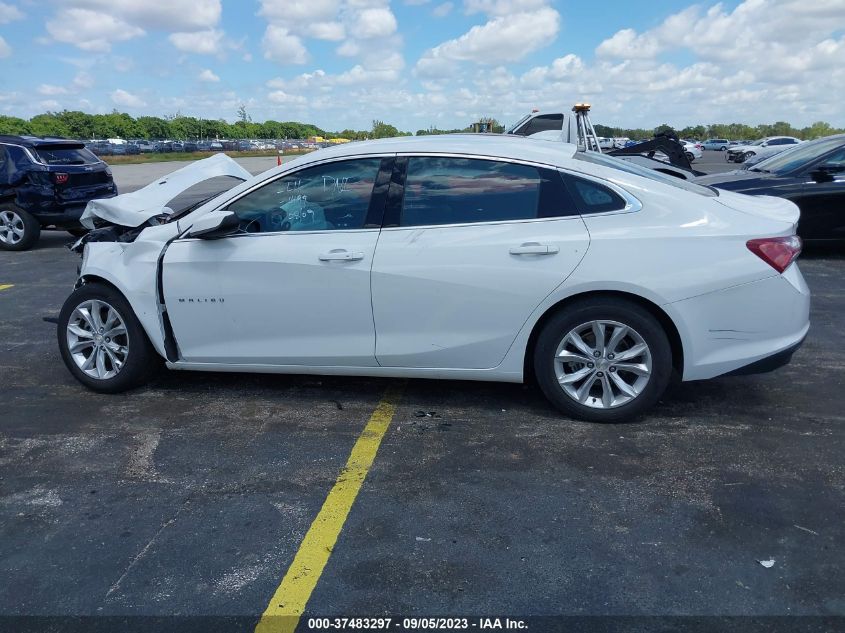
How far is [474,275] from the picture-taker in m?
3.97

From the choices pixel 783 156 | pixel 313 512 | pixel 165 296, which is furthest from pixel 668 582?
pixel 783 156

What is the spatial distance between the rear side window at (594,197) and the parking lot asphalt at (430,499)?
4.05ft

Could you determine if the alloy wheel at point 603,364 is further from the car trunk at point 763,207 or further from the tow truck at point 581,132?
the tow truck at point 581,132

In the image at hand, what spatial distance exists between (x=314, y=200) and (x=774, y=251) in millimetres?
2616

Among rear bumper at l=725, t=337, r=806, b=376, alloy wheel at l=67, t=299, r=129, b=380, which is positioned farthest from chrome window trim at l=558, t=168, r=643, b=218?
alloy wheel at l=67, t=299, r=129, b=380

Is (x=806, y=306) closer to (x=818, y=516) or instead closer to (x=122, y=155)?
(x=818, y=516)

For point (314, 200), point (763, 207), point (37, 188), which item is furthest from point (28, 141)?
point (763, 207)

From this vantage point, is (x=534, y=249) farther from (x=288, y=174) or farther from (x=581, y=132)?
(x=581, y=132)

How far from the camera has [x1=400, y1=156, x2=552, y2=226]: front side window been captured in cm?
407

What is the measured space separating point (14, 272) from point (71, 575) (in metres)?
7.72

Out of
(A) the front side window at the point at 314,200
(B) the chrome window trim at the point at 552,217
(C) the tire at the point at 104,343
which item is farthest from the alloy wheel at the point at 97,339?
(B) the chrome window trim at the point at 552,217

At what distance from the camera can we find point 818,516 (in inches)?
121

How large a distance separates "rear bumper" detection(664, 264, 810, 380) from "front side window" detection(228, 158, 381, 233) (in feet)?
6.13

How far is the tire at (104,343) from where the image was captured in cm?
456
